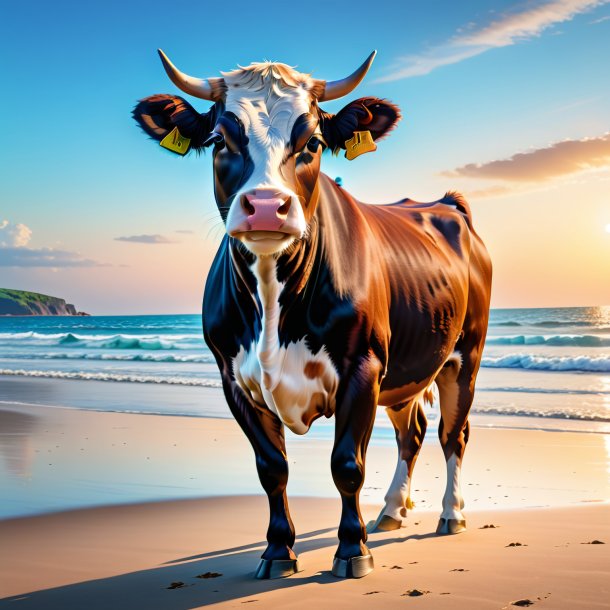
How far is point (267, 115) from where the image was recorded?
13.6 feet

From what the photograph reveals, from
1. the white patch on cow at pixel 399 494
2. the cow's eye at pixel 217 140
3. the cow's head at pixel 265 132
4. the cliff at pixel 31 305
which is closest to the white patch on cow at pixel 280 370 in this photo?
the cow's head at pixel 265 132

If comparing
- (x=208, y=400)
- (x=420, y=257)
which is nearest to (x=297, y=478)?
(x=420, y=257)

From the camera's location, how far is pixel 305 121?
4.15 metres

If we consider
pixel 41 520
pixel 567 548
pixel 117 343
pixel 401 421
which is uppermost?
pixel 117 343

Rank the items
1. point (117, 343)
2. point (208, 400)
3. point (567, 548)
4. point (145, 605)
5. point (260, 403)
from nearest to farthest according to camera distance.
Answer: point (145, 605) < point (260, 403) < point (567, 548) < point (208, 400) < point (117, 343)

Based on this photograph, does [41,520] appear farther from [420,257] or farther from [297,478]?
[420,257]

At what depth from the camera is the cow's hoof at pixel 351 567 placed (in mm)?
4219

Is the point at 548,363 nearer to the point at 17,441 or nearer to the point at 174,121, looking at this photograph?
the point at 17,441

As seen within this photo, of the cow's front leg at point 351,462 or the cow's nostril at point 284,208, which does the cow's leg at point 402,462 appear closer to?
the cow's front leg at point 351,462

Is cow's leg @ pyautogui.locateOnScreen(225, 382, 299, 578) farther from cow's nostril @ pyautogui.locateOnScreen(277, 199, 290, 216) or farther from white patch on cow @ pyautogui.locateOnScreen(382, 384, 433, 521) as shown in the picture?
white patch on cow @ pyautogui.locateOnScreen(382, 384, 433, 521)

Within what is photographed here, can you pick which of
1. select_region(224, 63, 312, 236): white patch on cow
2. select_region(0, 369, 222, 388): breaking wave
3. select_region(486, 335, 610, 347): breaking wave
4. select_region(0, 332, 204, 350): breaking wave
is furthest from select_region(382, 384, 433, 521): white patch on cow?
select_region(0, 332, 204, 350): breaking wave

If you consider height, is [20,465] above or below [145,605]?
above

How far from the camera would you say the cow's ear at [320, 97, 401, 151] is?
14.8 ft

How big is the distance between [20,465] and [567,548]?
4.98 metres
